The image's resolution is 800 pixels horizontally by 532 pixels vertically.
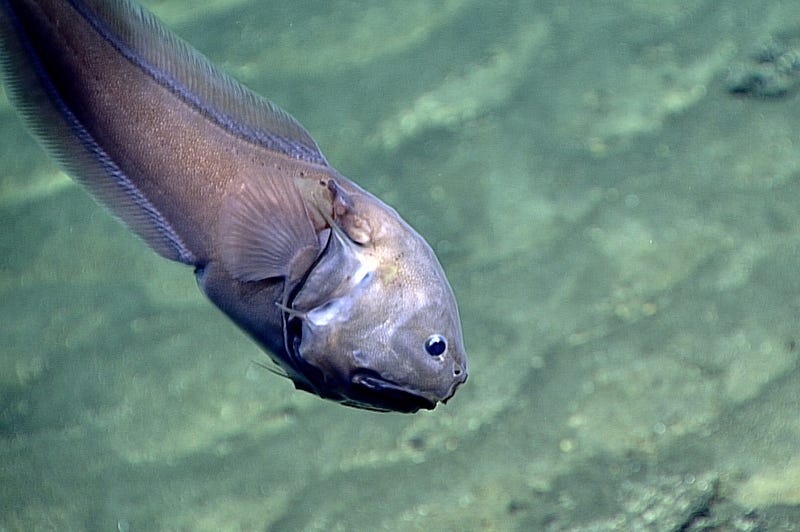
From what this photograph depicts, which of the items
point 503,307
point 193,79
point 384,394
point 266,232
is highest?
point 193,79

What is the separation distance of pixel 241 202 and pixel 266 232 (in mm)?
79

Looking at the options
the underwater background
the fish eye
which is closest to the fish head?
the fish eye

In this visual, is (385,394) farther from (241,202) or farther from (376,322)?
(241,202)

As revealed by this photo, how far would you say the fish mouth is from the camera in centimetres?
106


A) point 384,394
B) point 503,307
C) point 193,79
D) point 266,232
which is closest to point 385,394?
point 384,394

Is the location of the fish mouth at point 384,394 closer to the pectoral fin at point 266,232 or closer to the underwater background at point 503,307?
the pectoral fin at point 266,232

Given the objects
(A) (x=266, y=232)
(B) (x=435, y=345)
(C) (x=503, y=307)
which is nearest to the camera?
(B) (x=435, y=345)

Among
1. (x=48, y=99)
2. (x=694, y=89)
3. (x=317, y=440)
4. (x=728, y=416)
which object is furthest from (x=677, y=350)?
(x=48, y=99)

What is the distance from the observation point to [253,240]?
3.83ft

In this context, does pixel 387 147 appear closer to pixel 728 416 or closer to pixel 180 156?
pixel 728 416

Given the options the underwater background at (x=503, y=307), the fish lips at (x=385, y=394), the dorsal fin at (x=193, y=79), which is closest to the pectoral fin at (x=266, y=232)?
the dorsal fin at (x=193, y=79)

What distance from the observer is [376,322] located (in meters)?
1.06

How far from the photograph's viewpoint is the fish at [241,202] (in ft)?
3.52

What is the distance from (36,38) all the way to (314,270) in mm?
672
